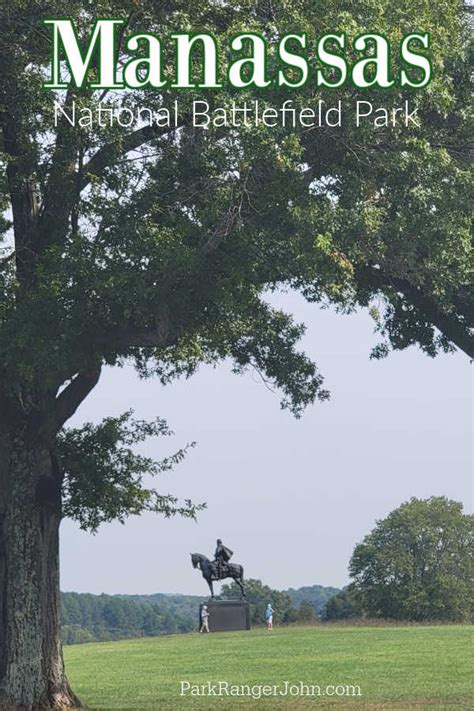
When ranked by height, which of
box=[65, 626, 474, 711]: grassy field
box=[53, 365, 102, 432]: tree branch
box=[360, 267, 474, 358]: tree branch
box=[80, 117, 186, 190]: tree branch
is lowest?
box=[65, 626, 474, 711]: grassy field

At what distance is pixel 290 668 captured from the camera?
31.9 meters

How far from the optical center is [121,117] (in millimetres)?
21781

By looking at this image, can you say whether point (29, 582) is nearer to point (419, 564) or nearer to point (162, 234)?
point (162, 234)

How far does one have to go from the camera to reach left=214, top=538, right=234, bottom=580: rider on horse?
3222cm

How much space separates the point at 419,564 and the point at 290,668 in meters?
51.1

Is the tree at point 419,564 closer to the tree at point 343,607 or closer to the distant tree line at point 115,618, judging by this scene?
the tree at point 343,607

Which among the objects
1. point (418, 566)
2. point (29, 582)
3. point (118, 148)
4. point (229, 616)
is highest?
point (118, 148)

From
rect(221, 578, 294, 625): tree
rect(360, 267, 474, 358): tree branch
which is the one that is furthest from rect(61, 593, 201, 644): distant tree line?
rect(360, 267, 474, 358): tree branch

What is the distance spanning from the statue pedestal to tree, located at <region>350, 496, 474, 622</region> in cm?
4971

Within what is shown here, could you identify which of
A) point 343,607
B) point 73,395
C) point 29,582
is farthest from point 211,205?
point 343,607

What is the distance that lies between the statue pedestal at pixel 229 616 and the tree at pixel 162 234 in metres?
5.12

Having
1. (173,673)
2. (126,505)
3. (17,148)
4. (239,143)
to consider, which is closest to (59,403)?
(126,505)

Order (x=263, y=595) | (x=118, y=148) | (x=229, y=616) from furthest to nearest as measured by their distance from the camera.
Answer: (x=263, y=595) < (x=229, y=616) < (x=118, y=148)

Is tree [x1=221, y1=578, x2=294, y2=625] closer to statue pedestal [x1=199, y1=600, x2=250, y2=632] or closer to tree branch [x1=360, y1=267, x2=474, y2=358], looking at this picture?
statue pedestal [x1=199, y1=600, x2=250, y2=632]
